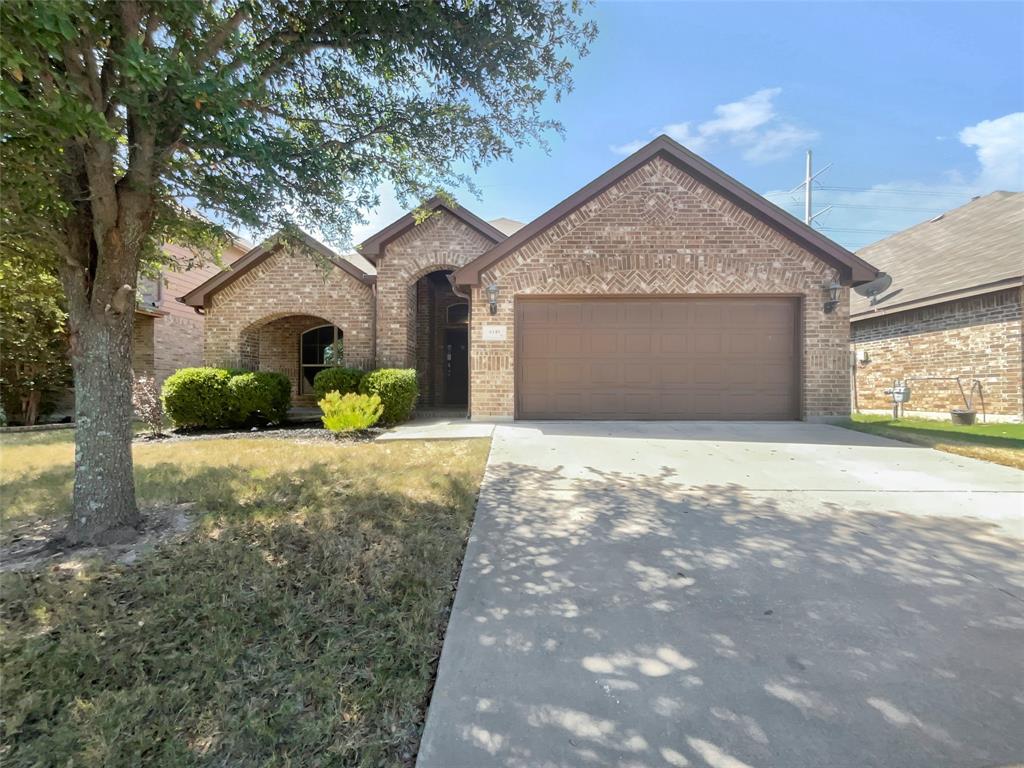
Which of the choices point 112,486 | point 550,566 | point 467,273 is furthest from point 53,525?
point 467,273

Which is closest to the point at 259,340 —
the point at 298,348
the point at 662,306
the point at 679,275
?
the point at 298,348

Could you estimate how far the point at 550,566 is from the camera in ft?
9.25

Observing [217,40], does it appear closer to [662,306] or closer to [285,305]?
[662,306]

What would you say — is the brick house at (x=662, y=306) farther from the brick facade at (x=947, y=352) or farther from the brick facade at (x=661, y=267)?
the brick facade at (x=947, y=352)

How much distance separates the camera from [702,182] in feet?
29.8

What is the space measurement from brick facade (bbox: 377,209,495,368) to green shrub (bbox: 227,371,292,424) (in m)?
2.46

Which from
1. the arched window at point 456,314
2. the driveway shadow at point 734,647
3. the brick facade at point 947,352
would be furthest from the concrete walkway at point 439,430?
the brick facade at point 947,352

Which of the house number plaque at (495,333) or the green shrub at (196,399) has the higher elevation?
the house number plaque at (495,333)

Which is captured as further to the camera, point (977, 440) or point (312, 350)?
point (312, 350)

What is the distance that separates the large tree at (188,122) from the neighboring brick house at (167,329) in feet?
35.9

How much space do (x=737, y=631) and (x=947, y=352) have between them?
43.9 ft

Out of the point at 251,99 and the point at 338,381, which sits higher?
the point at 251,99

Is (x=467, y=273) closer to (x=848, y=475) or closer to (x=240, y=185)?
(x=240, y=185)

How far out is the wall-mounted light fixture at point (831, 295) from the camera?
346 inches
